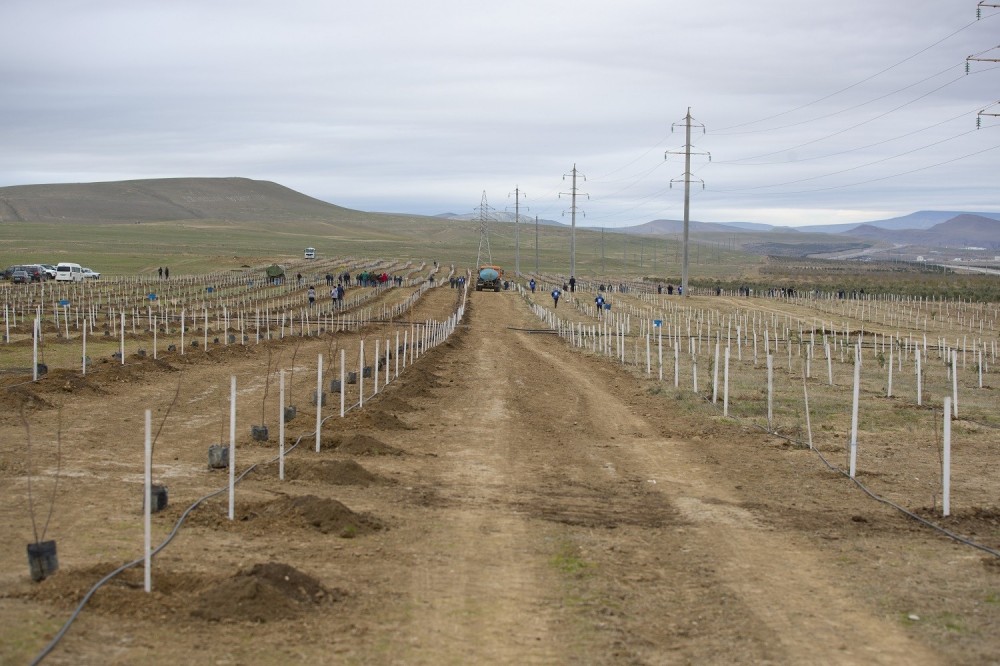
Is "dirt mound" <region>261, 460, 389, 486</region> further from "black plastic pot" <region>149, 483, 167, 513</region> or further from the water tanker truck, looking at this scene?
the water tanker truck

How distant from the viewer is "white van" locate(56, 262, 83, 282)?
7862cm

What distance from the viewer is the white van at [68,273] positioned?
7862 centimetres

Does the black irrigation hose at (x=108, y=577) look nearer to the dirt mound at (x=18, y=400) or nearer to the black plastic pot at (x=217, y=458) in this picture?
the black plastic pot at (x=217, y=458)

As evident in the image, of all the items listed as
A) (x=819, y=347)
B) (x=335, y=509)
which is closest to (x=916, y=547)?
(x=335, y=509)

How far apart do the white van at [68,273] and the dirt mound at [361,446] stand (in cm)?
6904

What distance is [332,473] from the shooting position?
45.3ft

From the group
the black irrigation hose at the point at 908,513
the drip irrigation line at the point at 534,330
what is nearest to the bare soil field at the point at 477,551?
the black irrigation hose at the point at 908,513

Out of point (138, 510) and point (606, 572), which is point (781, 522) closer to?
point (606, 572)

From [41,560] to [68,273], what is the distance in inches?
3030

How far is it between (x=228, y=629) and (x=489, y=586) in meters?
2.46

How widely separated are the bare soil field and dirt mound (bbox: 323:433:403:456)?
4 centimetres

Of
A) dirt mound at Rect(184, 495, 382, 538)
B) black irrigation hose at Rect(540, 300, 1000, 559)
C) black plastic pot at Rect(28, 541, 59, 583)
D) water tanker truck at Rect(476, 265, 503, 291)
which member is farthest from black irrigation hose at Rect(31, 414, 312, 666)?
water tanker truck at Rect(476, 265, 503, 291)

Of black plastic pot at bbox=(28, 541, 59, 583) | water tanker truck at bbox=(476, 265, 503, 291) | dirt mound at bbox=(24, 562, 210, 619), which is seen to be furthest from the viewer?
water tanker truck at bbox=(476, 265, 503, 291)

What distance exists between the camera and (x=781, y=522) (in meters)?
12.2
